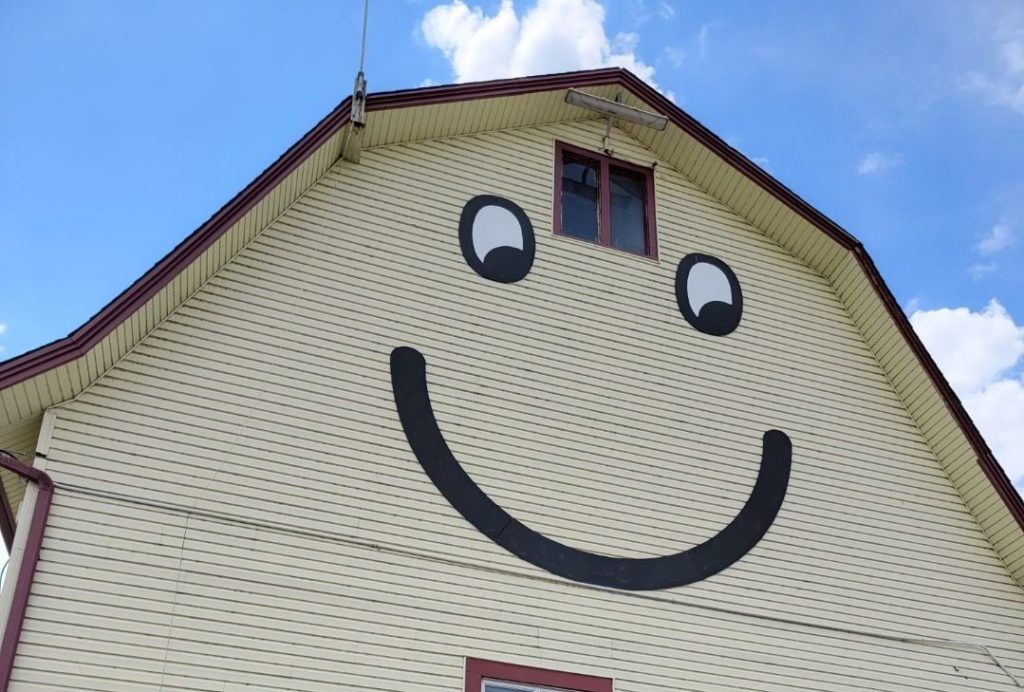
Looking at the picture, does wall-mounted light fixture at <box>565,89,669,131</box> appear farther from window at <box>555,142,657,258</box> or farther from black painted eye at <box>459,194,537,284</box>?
black painted eye at <box>459,194,537,284</box>

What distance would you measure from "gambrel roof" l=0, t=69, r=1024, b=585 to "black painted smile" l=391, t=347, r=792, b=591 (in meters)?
2.05

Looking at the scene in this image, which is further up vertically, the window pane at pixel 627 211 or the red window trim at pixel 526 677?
the window pane at pixel 627 211

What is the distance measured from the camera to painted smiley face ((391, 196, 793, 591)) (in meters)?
10.7

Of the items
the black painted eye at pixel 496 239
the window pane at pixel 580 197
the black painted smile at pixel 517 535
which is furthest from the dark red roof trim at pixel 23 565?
the window pane at pixel 580 197

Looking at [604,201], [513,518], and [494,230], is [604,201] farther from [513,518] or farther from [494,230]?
[513,518]

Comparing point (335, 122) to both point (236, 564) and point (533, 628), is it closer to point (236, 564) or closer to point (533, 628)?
point (236, 564)

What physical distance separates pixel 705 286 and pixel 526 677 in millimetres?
5250

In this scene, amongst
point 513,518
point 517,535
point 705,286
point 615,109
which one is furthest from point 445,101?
point 517,535

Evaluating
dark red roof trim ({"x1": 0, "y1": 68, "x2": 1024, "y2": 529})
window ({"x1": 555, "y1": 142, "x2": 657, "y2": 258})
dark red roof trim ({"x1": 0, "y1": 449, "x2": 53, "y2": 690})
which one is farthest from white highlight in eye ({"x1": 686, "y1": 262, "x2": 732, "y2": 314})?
dark red roof trim ({"x1": 0, "y1": 449, "x2": 53, "y2": 690})

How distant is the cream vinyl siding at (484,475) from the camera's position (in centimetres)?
939

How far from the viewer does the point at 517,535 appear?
10688 millimetres

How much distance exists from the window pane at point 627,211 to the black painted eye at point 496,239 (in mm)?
1158

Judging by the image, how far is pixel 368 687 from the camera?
948 cm

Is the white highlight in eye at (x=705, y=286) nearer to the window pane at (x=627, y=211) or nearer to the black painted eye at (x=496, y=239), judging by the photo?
the window pane at (x=627, y=211)
